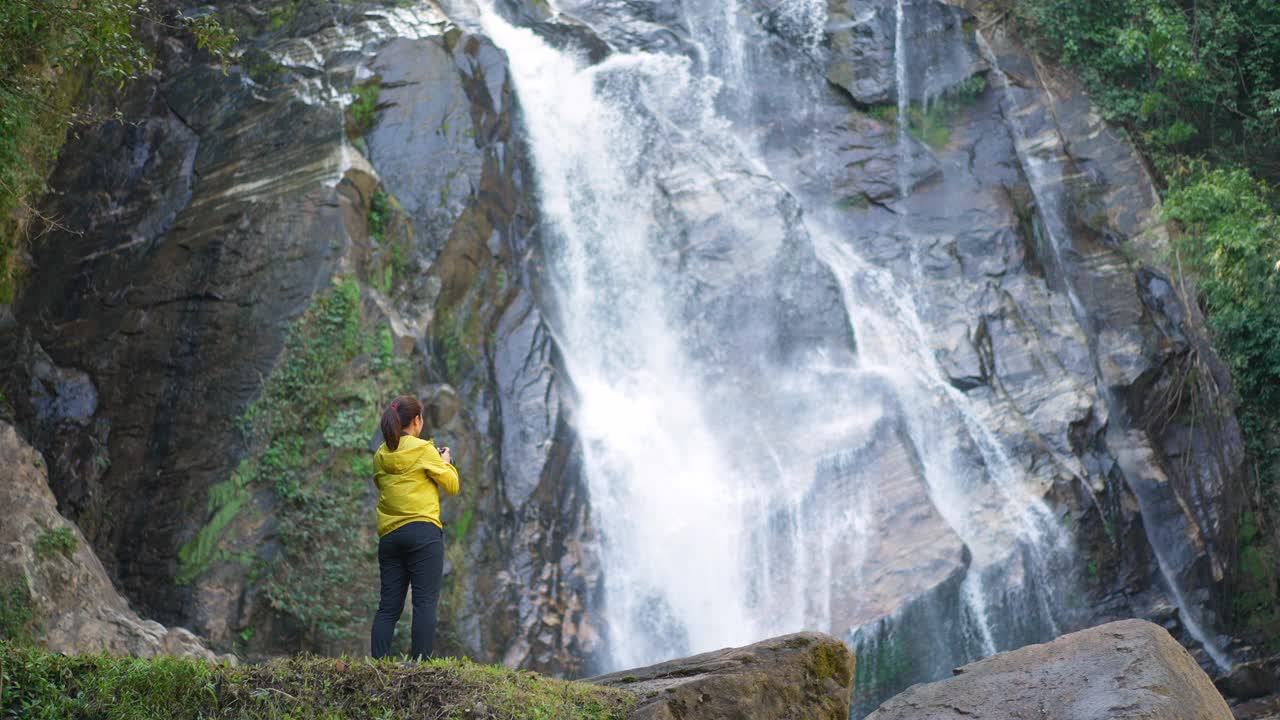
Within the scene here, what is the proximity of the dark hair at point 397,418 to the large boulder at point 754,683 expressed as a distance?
1.62 metres

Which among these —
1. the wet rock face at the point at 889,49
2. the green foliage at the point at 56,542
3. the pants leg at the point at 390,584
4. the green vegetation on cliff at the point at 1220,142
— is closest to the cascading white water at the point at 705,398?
the wet rock face at the point at 889,49

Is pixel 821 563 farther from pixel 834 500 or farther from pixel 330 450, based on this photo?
pixel 330 450

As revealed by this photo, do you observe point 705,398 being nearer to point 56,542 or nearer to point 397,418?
point 56,542

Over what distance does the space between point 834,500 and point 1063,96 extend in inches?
315

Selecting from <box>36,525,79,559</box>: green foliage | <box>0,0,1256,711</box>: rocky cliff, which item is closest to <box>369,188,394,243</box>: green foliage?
<box>0,0,1256,711</box>: rocky cliff

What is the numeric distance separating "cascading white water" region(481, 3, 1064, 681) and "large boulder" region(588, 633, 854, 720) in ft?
19.1

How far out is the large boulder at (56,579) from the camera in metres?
7.15

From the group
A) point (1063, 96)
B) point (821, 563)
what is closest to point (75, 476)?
point (821, 563)

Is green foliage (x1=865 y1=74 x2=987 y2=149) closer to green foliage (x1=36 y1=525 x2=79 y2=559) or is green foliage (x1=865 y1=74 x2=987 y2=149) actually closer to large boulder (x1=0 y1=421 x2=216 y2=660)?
large boulder (x1=0 y1=421 x2=216 y2=660)

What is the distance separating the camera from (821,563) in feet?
36.1

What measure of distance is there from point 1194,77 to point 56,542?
1499 centimetres

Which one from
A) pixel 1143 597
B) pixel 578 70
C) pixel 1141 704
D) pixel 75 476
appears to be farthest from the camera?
pixel 578 70

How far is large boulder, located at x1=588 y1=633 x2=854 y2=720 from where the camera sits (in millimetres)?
4262

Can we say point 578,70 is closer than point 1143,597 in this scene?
No
